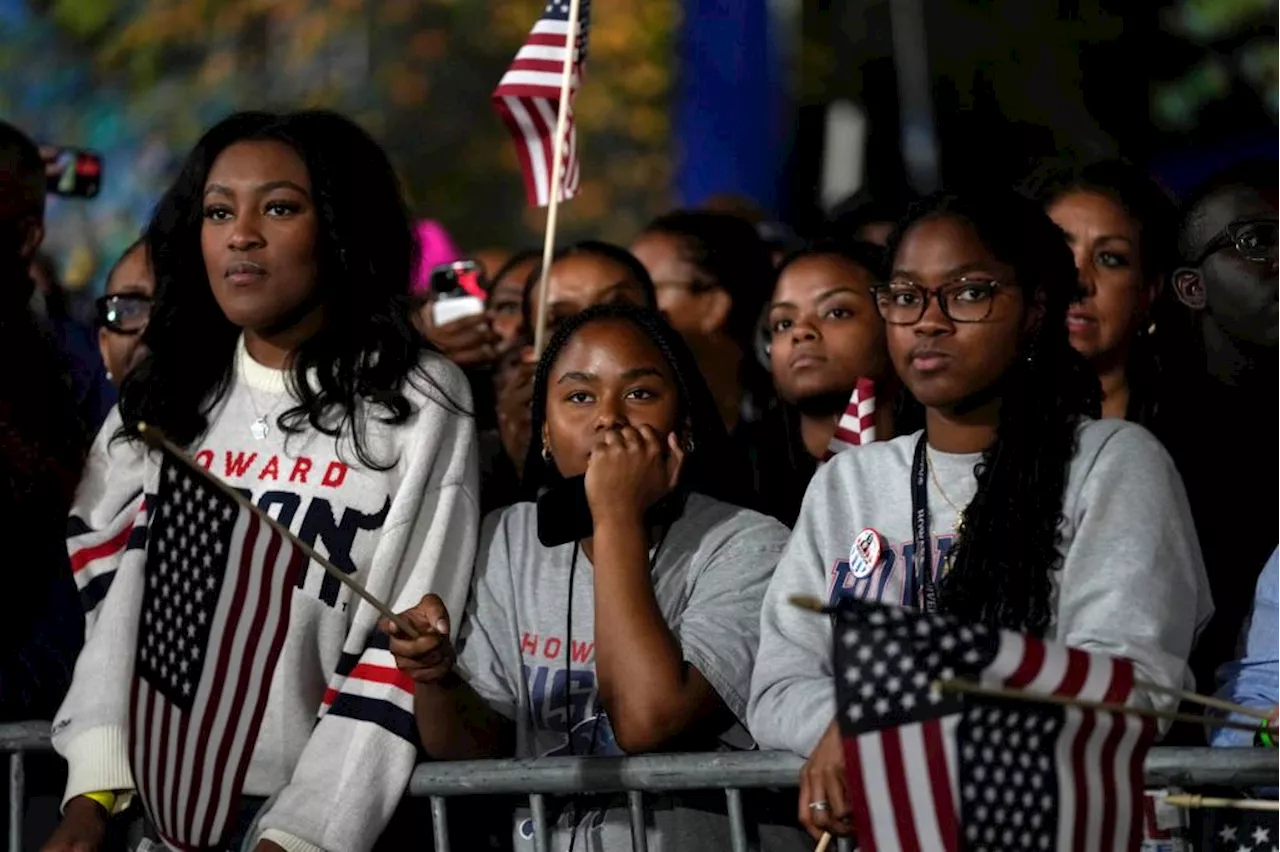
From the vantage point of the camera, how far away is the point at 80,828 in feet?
17.1

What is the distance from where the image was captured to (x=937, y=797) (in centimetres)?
396

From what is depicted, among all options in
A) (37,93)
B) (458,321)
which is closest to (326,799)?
(458,321)

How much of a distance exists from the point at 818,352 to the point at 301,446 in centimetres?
186

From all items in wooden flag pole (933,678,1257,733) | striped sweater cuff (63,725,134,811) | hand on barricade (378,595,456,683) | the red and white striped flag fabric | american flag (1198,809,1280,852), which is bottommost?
american flag (1198,809,1280,852)

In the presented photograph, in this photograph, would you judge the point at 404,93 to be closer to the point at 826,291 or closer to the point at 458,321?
the point at 458,321

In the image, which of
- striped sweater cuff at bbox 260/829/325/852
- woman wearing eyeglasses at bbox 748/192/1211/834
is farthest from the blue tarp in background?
striped sweater cuff at bbox 260/829/325/852

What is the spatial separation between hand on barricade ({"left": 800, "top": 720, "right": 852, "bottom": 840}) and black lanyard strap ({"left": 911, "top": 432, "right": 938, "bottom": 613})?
0.46 m

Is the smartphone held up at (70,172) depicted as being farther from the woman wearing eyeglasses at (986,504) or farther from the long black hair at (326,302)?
the woman wearing eyeglasses at (986,504)

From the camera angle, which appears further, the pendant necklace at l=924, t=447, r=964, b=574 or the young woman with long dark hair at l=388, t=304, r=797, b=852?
the young woman with long dark hair at l=388, t=304, r=797, b=852

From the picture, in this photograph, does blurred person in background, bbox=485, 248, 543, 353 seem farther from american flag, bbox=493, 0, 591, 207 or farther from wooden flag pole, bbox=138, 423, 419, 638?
wooden flag pole, bbox=138, 423, 419, 638

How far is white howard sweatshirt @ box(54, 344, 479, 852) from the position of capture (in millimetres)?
5047

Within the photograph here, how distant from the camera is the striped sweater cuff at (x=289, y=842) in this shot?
197 inches

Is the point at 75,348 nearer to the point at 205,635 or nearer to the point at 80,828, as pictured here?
the point at 80,828

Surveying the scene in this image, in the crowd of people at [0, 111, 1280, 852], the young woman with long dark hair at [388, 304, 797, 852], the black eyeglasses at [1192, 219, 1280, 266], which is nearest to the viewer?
the crowd of people at [0, 111, 1280, 852]
